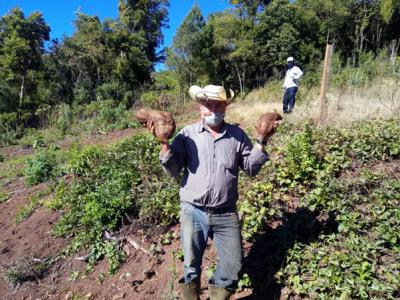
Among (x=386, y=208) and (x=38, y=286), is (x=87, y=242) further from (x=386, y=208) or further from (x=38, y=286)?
(x=386, y=208)

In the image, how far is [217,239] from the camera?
254 centimetres

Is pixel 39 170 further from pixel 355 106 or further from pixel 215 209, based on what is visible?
pixel 355 106

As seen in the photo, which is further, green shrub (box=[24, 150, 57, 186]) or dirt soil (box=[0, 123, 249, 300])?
green shrub (box=[24, 150, 57, 186])

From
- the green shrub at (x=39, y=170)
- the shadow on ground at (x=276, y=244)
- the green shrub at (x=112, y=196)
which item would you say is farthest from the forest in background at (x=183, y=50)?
the shadow on ground at (x=276, y=244)

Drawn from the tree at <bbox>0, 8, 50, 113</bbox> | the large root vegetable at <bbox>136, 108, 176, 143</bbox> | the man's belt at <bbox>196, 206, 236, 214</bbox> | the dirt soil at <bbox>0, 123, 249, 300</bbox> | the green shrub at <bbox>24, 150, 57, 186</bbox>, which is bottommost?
the dirt soil at <bbox>0, 123, 249, 300</bbox>

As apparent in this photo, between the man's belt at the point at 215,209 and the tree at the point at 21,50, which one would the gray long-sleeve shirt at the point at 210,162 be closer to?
the man's belt at the point at 215,209

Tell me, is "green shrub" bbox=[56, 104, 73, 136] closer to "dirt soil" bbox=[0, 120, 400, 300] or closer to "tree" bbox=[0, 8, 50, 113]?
"tree" bbox=[0, 8, 50, 113]

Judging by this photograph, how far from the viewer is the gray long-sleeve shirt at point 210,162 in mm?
2432

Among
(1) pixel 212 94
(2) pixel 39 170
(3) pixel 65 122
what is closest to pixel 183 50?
(3) pixel 65 122

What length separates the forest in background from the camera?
1806 centimetres

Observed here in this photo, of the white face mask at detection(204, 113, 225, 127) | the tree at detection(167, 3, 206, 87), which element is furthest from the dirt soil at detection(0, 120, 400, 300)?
the tree at detection(167, 3, 206, 87)

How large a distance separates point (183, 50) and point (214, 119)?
67.1ft

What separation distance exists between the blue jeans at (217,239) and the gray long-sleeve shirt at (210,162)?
9 cm

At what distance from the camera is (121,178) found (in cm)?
457
